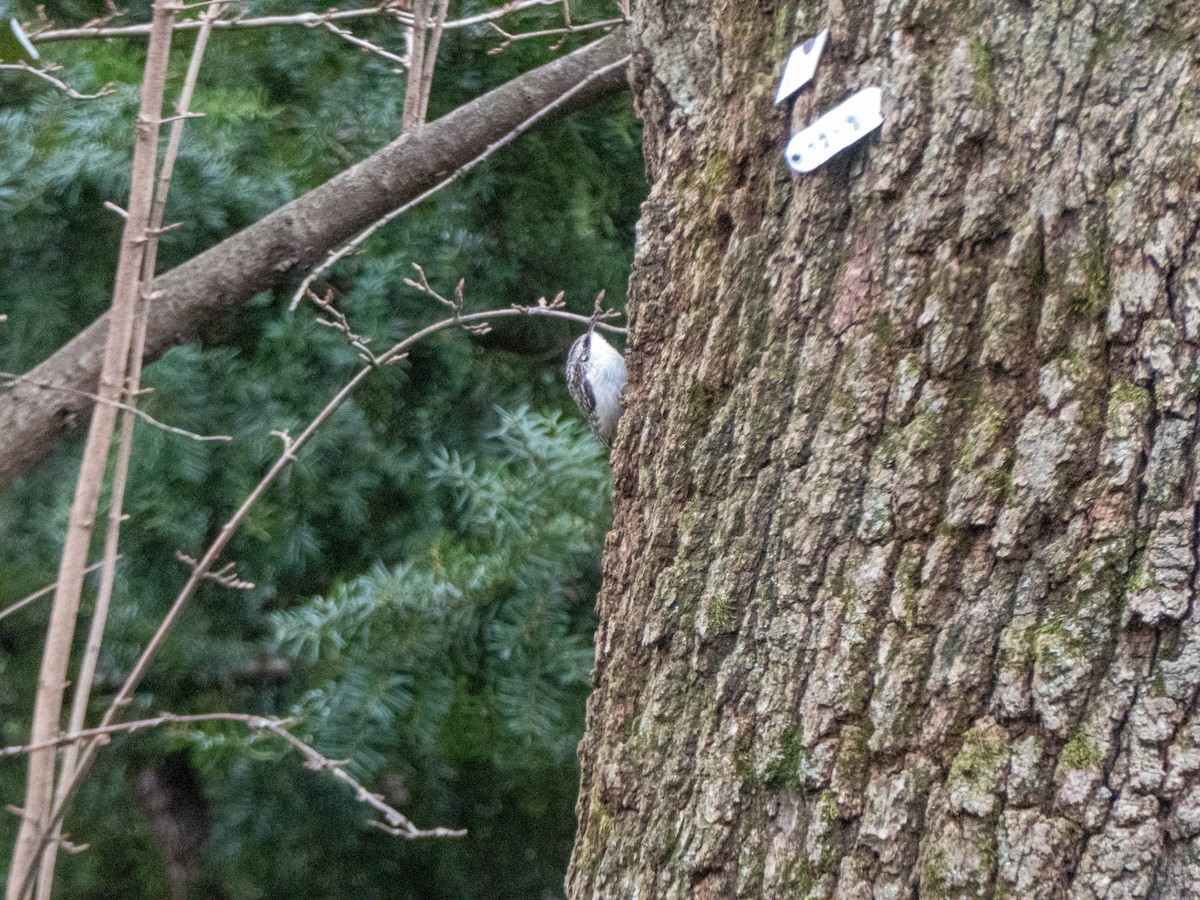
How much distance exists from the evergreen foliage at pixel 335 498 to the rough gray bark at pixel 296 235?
0.15 meters

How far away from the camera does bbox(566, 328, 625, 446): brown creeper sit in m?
2.74

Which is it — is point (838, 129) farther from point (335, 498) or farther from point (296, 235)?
point (335, 498)

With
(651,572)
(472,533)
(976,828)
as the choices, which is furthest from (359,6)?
(976,828)

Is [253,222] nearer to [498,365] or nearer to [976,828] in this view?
[498,365]

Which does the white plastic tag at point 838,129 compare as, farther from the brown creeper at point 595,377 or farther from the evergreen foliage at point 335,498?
the brown creeper at point 595,377

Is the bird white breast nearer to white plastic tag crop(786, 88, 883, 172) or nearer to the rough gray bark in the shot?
the rough gray bark

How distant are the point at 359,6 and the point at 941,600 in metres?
2.34

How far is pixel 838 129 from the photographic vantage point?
3.89 ft

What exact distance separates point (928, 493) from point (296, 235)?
174cm

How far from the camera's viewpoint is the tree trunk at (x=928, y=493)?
37.6 inches

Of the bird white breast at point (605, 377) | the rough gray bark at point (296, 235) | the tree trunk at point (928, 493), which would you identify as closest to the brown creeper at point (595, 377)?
the bird white breast at point (605, 377)

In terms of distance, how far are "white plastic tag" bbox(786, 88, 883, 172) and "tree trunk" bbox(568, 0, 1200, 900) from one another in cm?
2

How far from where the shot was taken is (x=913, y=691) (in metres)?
1.05

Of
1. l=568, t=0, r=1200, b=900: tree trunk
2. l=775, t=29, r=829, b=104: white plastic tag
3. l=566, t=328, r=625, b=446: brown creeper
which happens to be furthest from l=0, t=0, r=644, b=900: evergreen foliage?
l=775, t=29, r=829, b=104: white plastic tag
